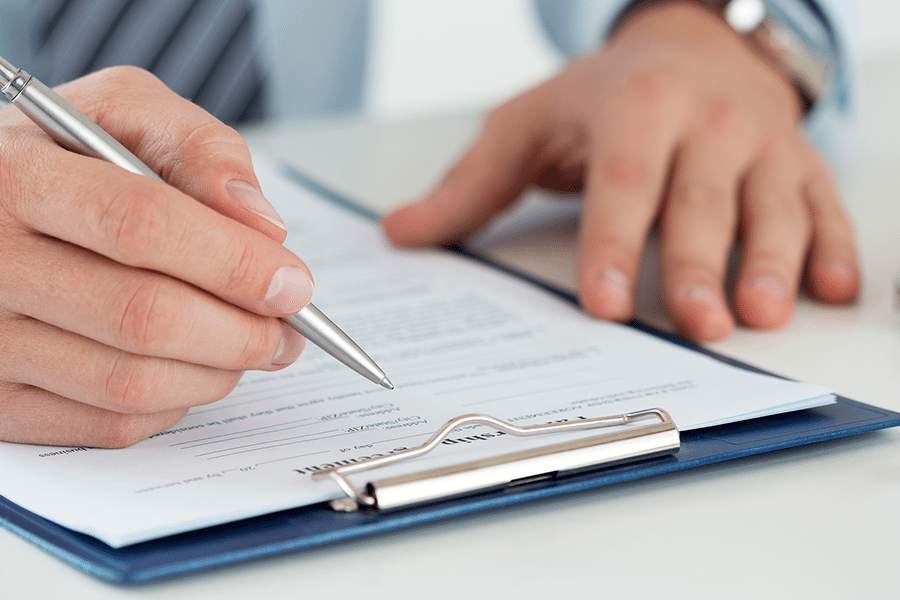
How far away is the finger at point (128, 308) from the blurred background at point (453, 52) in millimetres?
2398

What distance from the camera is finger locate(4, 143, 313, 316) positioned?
41 cm

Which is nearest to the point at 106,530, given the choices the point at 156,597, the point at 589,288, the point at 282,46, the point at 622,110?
the point at 156,597

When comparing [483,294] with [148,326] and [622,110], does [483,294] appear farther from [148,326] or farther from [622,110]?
[148,326]

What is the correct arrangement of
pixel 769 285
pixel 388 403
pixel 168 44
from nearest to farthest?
pixel 388 403, pixel 769 285, pixel 168 44

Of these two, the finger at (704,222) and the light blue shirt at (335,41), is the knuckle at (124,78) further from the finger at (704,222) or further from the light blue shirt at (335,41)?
the light blue shirt at (335,41)

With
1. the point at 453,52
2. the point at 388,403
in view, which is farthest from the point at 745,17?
the point at 453,52

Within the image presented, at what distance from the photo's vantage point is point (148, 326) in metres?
0.42

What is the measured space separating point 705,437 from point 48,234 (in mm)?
259

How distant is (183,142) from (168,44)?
83cm

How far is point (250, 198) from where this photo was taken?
438 millimetres

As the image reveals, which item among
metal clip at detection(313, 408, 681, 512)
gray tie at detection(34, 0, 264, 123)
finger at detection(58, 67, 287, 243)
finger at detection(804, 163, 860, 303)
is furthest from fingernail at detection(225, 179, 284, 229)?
gray tie at detection(34, 0, 264, 123)

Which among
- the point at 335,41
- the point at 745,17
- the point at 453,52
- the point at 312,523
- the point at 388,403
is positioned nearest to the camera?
the point at 312,523

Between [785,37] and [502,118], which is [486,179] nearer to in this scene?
[502,118]

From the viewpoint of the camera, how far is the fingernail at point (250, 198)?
17.1 inches
